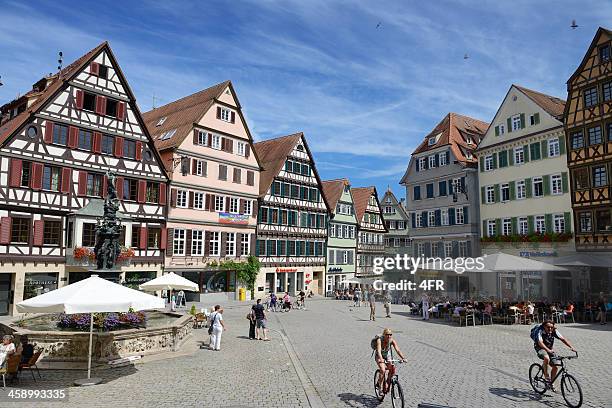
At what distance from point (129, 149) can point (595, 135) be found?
94.0 ft

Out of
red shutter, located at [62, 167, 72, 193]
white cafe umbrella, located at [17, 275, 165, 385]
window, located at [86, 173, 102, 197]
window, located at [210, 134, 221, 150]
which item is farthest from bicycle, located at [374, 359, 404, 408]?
window, located at [210, 134, 221, 150]

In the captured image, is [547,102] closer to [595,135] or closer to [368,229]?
[595,135]

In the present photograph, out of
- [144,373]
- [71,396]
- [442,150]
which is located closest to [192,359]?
[144,373]

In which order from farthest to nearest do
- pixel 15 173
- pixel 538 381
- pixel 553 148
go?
pixel 553 148 < pixel 15 173 < pixel 538 381

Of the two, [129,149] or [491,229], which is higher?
[129,149]

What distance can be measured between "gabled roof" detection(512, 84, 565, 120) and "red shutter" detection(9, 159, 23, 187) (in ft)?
106

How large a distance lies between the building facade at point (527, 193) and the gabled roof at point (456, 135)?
2.20 m

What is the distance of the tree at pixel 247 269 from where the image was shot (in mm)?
37650

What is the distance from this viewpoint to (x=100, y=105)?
97.1ft

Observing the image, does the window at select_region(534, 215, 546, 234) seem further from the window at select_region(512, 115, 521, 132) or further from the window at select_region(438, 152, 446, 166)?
the window at select_region(438, 152, 446, 166)

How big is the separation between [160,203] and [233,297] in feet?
32.6

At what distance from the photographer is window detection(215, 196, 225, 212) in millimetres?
37531

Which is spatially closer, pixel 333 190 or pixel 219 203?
pixel 219 203

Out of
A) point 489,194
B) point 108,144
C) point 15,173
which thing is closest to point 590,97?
point 489,194
